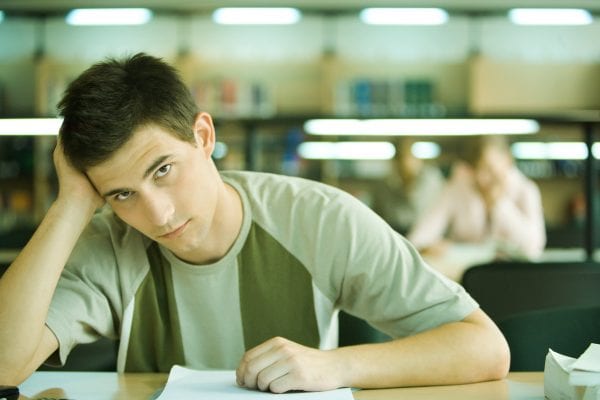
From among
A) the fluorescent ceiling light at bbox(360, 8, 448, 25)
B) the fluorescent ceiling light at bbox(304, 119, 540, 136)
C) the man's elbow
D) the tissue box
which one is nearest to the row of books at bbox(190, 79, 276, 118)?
the fluorescent ceiling light at bbox(360, 8, 448, 25)

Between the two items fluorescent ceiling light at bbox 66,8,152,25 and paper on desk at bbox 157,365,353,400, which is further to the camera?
fluorescent ceiling light at bbox 66,8,152,25

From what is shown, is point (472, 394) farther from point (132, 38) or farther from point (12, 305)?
point (132, 38)

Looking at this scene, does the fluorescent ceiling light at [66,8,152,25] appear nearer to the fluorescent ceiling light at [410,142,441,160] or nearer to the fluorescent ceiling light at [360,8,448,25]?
the fluorescent ceiling light at [360,8,448,25]

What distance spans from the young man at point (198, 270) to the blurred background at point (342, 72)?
16.0 feet

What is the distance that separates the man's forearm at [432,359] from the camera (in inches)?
41.4

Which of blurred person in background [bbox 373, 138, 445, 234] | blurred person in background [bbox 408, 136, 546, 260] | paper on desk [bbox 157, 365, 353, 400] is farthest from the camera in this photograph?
blurred person in background [bbox 373, 138, 445, 234]

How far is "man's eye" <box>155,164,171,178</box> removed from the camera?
1167mm

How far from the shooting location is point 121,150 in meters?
1.14

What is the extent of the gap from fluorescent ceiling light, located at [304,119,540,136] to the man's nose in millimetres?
1107

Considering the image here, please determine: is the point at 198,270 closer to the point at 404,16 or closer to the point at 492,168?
the point at 492,168

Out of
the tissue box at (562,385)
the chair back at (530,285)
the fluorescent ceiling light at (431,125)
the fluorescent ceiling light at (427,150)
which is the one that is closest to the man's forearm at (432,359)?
the tissue box at (562,385)

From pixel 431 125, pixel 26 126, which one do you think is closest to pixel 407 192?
pixel 431 125

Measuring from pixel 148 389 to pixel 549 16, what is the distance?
6214mm

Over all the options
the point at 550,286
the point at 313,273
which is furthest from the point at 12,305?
the point at 550,286
